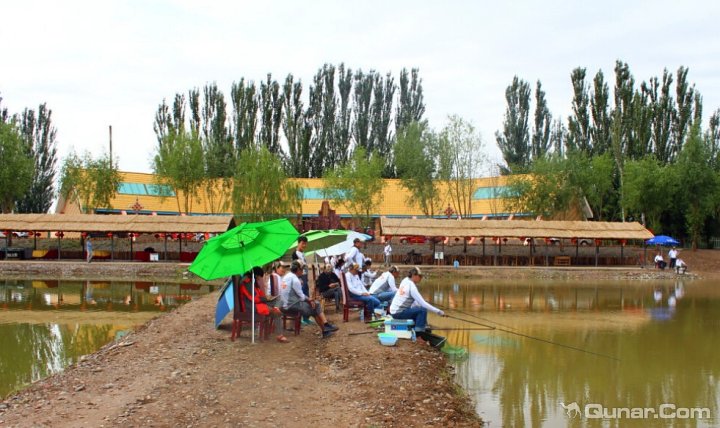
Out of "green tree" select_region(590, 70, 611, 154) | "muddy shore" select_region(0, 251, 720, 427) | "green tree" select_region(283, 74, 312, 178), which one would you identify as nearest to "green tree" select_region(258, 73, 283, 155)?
"green tree" select_region(283, 74, 312, 178)

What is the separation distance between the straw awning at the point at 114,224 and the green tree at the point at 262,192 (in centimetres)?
469

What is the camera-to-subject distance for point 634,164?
39.8 m

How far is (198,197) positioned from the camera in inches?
1833

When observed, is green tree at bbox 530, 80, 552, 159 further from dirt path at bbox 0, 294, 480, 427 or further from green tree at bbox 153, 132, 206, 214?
dirt path at bbox 0, 294, 480, 427

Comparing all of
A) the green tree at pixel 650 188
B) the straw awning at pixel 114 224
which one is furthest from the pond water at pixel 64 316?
the green tree at pixel 650 188

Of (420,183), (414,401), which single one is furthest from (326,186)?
(414,401)

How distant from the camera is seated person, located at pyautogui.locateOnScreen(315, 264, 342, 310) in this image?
44.0ft

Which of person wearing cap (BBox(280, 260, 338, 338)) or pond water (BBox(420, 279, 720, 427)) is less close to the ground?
person wearing cap (BBox(280, 260, 338, 338))

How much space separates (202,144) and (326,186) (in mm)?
9308

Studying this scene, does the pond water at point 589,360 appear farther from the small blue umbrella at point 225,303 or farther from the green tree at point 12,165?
the green tree at point 12,165

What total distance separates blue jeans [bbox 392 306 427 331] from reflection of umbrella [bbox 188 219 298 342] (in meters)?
2.12

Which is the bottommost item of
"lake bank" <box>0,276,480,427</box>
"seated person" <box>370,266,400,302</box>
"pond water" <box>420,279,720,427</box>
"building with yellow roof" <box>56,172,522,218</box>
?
"pond water" <box>420,279,720,427</box>

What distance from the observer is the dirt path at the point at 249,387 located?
23.0 feet

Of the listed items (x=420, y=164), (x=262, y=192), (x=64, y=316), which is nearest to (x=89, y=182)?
(x=262, y=192)
